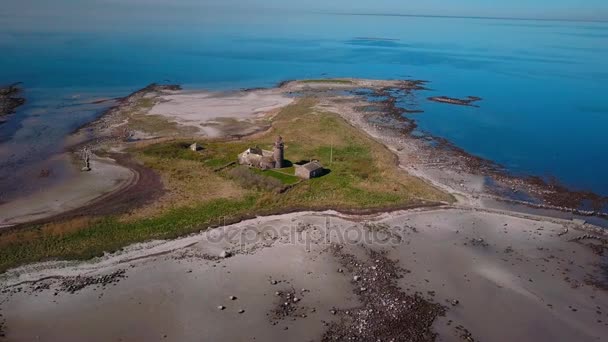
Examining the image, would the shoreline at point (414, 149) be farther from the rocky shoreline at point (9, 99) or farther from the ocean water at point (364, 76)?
the rocky shoreline at point (9, 99)

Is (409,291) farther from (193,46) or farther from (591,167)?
(193,46)

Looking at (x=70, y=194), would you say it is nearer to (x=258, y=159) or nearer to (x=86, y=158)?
(x=86, y=158)

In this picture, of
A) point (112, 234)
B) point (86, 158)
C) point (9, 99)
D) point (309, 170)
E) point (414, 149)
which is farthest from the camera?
point (9, 99)

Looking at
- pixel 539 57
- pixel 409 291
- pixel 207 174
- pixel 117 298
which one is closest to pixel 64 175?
pixel 207 174

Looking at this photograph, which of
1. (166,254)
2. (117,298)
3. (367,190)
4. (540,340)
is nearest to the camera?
(540,340)

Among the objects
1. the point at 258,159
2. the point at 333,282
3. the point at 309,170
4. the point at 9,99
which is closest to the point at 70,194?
the point at 258,159

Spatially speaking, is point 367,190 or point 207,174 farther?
point 207,174

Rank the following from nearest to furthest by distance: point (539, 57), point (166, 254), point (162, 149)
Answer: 1. point (166, 254)
2. point (162, 149)
3. point (539, 57)
